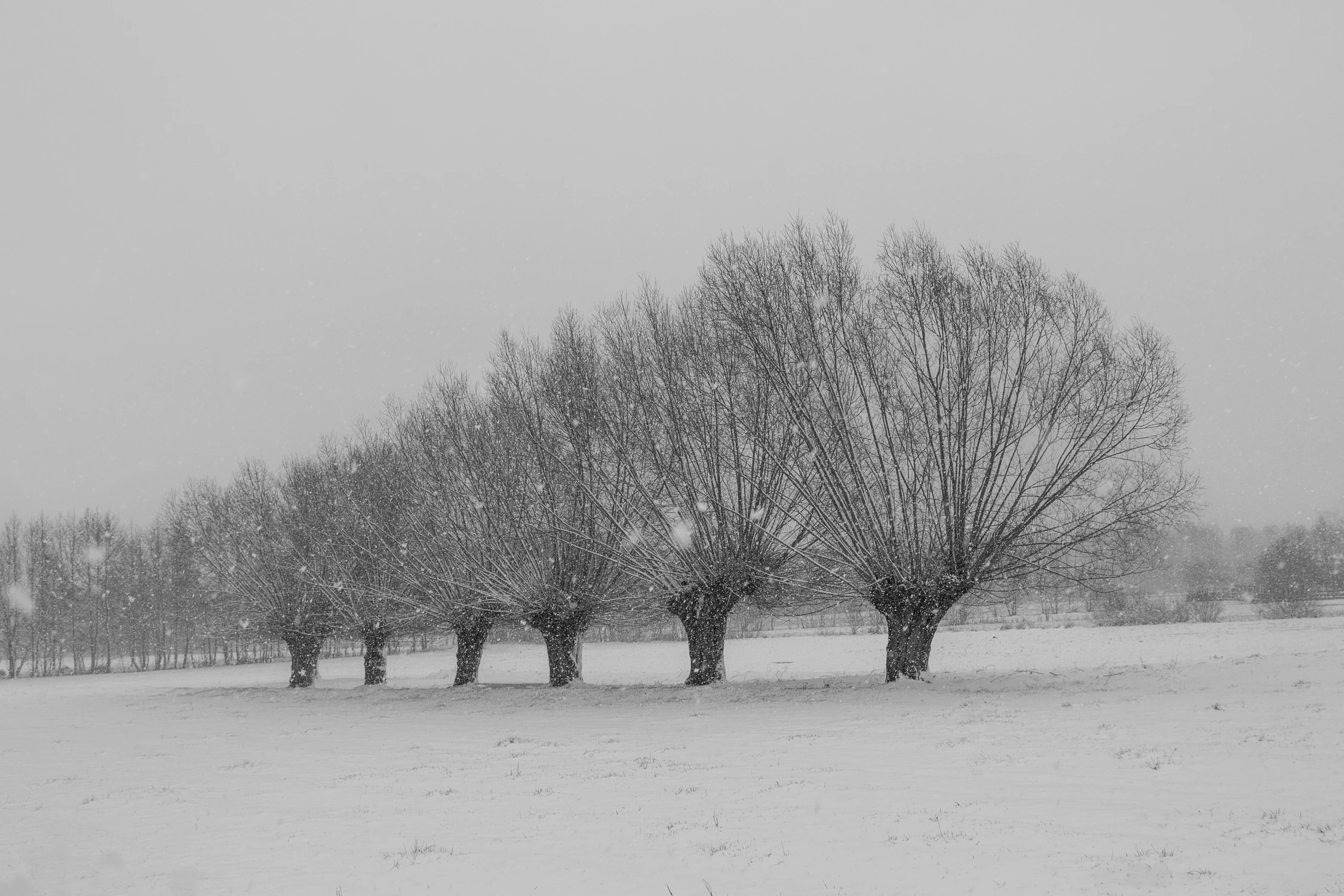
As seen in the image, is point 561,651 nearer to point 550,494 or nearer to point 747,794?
point 550,494

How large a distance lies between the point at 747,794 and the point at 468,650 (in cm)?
1989

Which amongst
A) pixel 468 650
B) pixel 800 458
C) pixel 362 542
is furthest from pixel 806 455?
pixel 362 542

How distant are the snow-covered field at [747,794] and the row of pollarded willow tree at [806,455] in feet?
8.65

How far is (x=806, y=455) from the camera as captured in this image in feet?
60.1

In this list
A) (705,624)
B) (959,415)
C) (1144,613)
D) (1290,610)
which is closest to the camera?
(959,415)

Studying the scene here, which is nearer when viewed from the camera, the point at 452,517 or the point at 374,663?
the point at 452,517

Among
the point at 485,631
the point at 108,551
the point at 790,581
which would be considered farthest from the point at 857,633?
the point at 108,551

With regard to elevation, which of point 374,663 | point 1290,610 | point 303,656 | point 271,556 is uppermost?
point 271,556

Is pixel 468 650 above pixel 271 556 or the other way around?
the other way around

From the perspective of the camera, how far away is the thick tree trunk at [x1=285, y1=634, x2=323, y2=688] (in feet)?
104

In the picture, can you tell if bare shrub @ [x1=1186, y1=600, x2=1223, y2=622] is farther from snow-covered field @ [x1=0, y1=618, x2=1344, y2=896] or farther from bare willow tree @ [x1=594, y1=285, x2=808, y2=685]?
bare willow tree @ [x1=594, y1=285, x2=808, y2=685]

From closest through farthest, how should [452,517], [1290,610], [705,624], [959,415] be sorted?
1. [959,415]
2. [705,624]
3. [452,517]
4. [1290,610]

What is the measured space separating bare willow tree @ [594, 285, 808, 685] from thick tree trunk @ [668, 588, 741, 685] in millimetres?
46

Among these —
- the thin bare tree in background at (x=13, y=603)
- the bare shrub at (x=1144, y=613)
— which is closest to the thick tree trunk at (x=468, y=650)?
the bare shrub at (x=1144, y=613)
